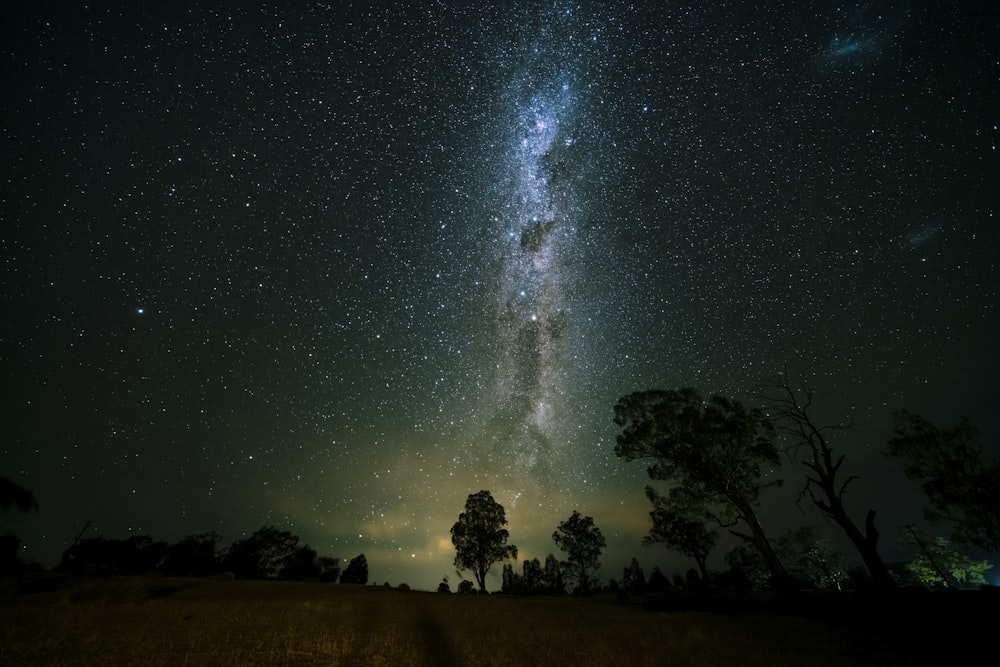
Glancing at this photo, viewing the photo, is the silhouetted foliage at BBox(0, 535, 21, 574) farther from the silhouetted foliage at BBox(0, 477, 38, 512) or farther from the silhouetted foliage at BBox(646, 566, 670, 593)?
the silhouetted foliage at BBox(646, 566, 670, 593)

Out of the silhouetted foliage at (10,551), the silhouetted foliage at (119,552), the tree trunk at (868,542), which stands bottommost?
the tree trunk at (868,542)

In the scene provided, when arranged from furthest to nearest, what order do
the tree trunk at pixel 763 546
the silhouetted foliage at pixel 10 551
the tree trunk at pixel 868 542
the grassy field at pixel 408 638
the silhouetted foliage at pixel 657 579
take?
the silhouetted foliage at pixel 657 579 < the silhouetted foliage at pixel 10 551 < the tree trunk at pixel 763 546 < the tree trunk at pixel 868 542 < the grassy field at pixel 408 638

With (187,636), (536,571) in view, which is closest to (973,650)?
(187,636)

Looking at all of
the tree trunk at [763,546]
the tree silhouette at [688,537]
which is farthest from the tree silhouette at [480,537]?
the tree trunk at [763,546]

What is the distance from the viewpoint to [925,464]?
3145 centimetres

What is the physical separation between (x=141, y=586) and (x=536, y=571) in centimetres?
8244

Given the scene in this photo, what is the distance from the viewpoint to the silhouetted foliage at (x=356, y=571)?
85.4 m

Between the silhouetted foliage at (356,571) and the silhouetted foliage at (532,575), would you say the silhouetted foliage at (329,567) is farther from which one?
the silhouetted foliage at (532,575)

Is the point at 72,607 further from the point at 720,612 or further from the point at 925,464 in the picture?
the point at 925,464

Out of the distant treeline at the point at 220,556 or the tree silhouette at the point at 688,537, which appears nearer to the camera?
the tree silhouette at the point at 688,537

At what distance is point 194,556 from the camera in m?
87.1

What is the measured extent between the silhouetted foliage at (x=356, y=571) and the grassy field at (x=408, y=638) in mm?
76140

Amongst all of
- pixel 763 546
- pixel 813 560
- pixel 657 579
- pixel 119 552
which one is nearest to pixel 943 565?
pixel 813 560

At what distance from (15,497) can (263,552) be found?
79688mm
